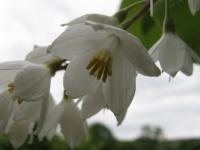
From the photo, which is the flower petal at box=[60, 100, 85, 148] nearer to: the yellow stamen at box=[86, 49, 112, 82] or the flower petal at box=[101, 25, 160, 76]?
the yellow stamen at box=[86, 49, 112, 82]

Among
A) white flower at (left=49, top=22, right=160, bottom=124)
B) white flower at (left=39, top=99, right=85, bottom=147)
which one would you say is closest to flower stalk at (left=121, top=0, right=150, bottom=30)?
white flower at (left=49, top=22, right=160, bottom=124)

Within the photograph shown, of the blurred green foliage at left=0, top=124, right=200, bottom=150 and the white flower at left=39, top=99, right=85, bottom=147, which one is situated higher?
the white flower at left=39, top=99, right=85, bottom=147

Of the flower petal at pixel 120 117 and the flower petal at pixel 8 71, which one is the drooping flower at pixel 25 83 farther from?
the flower petal at pixel 120 117

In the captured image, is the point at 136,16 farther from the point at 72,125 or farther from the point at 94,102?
the point at 72,125

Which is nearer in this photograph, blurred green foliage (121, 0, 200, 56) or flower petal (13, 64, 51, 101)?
flower petal (13, 64, 51, 101)

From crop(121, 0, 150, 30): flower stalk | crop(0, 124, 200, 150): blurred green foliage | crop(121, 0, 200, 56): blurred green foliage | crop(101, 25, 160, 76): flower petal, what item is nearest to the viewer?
crop(101, 25, 160, 76): flower petal

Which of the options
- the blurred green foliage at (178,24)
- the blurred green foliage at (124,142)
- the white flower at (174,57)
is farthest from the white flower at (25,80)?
the blurred green foliage at (124,142)

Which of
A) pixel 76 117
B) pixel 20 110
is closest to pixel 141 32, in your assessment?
pixel 76 117

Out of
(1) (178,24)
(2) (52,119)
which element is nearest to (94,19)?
(2) (52,119)
